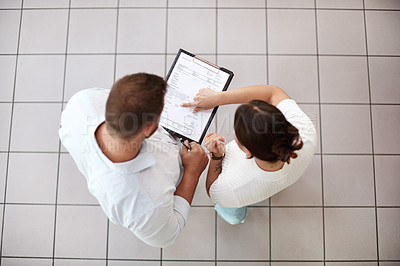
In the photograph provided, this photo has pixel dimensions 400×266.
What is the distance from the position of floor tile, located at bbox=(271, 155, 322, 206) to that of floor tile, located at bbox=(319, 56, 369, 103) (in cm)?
47

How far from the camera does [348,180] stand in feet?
5.48

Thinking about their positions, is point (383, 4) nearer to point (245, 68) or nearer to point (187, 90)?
point (245, 68)

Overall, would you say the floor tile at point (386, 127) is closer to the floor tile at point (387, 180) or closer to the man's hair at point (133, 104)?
the floor tile at point (387, 180)

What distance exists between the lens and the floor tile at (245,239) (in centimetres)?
162

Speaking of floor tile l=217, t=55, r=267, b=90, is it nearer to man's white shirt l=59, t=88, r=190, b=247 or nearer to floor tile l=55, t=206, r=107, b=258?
man's white shirt l=59, t=88, r=190, b=247

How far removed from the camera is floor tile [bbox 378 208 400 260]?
64.5 inches

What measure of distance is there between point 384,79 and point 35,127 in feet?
6.98

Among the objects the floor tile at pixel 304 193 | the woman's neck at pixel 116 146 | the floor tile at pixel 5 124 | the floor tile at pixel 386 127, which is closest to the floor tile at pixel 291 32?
the floor tile at pixel 386 127

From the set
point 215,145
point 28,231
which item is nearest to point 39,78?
point 28,231

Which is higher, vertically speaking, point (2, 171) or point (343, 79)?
point (343, 79)

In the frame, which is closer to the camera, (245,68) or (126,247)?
(126,247)

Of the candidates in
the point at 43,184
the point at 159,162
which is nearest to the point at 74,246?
the point at 43,184

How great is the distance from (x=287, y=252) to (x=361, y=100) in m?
1.00

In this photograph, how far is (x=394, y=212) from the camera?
5.45 feet
